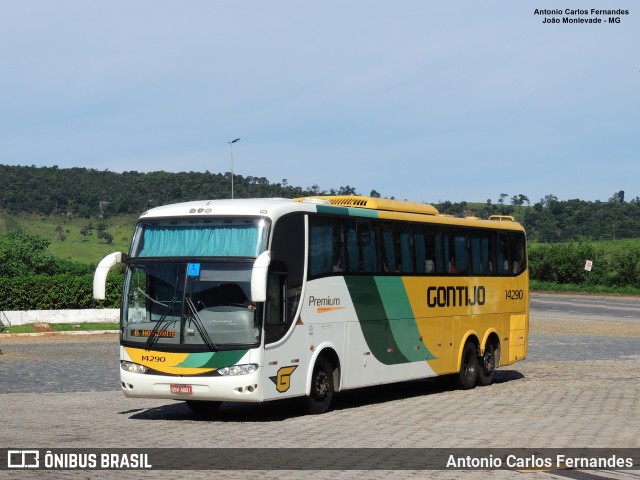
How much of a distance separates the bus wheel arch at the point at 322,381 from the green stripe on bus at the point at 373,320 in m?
1.06

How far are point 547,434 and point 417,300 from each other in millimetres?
6951

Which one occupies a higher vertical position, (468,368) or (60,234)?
(60,234)

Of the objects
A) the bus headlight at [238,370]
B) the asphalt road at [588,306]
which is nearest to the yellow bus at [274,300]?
the bus headlight at [238,370]

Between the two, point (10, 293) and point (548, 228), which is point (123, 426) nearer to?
point (10, 293)

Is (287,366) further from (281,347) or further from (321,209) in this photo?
(321,209)

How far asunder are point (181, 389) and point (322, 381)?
2578 millimetres

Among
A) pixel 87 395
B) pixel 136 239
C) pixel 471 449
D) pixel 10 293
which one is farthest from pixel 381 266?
pixel 10 293

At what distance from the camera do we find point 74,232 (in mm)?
147125

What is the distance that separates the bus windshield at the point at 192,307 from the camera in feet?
52.7

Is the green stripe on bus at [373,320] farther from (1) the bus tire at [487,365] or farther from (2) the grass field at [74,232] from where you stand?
(2) the grass field at [74,232]

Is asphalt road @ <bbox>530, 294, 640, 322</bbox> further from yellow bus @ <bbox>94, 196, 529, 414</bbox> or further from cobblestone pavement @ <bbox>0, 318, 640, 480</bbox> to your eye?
yellow bus @ <bbox>94, 196, 529, 414</bbox>

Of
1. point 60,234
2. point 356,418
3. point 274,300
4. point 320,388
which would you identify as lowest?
point 356,418

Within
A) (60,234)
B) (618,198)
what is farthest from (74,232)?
(618,198)

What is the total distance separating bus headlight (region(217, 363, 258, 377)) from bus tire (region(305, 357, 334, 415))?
1648 mm
